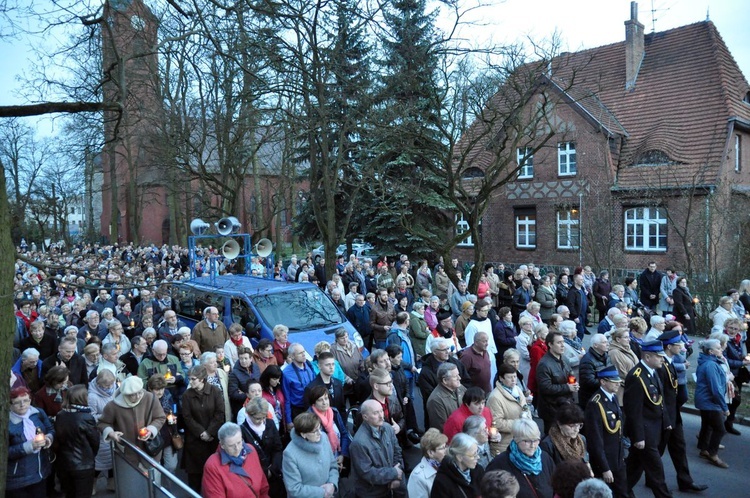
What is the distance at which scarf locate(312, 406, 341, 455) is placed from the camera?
587cm

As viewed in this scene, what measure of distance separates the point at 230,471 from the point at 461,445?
73.9 inches

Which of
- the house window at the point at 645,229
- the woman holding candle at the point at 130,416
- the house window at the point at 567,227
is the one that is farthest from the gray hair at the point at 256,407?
the house window at the point at 567,227

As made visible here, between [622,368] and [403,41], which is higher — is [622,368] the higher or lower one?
the lower one

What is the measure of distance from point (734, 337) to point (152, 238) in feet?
178

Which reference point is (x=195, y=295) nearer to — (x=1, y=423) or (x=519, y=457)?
(x=1, y=423)

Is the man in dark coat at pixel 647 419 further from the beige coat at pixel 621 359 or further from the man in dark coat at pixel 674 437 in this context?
the beige coat at pixel 621 359

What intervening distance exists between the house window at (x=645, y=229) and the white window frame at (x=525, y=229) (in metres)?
4.69

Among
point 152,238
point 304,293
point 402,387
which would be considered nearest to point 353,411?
point 402,387

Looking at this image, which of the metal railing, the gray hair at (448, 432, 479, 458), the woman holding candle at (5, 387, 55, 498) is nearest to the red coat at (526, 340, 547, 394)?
the gray hair at (448, 432, 479, 458)

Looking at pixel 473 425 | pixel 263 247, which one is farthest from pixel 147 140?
pixel 473 425

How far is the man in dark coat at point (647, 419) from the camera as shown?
627cm

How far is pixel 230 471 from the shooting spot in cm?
500

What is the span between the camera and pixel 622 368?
745cm

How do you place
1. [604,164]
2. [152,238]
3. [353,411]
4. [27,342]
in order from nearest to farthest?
[353,411]
[27,342]
[604,164]
[152,238]
